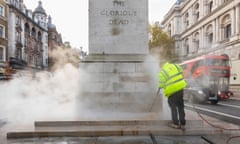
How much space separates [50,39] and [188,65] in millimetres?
54242

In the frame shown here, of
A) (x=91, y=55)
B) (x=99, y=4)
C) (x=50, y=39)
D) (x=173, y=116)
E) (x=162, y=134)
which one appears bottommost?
(x=162, y=134)

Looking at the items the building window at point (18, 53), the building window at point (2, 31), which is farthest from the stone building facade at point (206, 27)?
the building window at point (2, 31)

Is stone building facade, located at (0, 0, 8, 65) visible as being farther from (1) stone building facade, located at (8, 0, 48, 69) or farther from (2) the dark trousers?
(2) the dark trousers

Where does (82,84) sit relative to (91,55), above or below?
below

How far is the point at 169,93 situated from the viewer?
5.89 metres

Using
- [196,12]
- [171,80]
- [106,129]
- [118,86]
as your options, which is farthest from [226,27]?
[106,129]

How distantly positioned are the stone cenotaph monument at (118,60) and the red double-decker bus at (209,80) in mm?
11488

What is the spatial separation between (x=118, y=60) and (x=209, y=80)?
1346cm

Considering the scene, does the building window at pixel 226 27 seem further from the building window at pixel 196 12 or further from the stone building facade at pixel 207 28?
the building window at pixel 196 12

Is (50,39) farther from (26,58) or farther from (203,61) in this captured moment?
(203,61)

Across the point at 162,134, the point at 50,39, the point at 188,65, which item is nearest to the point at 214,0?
the point at 188,65

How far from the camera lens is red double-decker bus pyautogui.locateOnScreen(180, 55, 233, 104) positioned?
58.4ft

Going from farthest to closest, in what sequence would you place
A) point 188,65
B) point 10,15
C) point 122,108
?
point 10,15 → point 188,65 → point 122,108

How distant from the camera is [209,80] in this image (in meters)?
18.8
